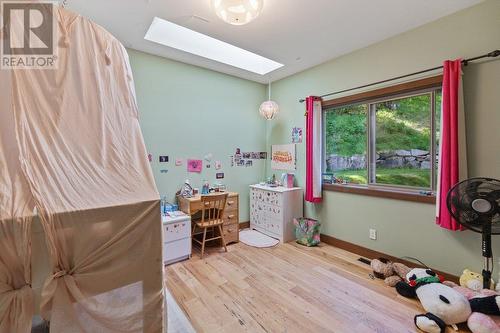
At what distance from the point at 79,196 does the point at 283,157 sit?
3.38 metres

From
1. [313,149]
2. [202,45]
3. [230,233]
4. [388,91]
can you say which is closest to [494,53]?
[388,91]

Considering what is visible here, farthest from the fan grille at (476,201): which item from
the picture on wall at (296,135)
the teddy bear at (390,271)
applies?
the picture on wall at (296,135)

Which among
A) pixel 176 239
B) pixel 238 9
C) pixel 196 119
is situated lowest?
pixel 176 239

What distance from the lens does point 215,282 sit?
94.0 inches

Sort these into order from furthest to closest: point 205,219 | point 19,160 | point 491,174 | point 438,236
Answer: point 205,219 < point 438,236 < point 491,174 < point 19,160

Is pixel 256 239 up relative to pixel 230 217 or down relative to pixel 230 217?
down

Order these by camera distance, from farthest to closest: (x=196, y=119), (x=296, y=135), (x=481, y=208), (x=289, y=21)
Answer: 1. (x=296, y=135)
2. (x=196, y=119)
3. (x=289, y=21)
4. (x=481, y=208)

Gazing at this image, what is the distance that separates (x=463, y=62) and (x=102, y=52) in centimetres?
290

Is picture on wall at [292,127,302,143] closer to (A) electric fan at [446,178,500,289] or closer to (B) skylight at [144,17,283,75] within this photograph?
(B) skylight at [144,17,283,75]

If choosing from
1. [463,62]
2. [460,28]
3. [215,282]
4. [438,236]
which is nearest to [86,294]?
[215,282]

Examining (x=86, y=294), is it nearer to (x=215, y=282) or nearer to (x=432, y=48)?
(x=215, y=282)

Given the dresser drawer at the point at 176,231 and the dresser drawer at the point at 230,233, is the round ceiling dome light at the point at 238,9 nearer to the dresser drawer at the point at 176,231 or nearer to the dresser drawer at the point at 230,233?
the dresser drawer at the point at 176,231

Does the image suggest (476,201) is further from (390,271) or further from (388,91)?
(388,91)

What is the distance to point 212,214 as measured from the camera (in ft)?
10.8
